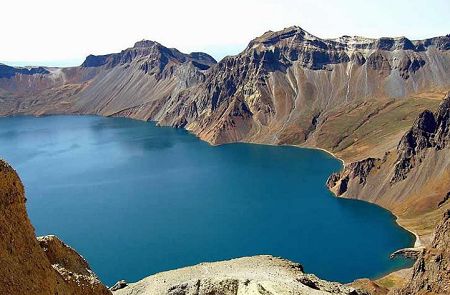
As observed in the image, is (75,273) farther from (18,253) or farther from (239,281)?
(239,281)

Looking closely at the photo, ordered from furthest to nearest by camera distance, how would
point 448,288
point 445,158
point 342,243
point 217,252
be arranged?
A: point 445,158
point 342,243
point 217,252
point 448,288

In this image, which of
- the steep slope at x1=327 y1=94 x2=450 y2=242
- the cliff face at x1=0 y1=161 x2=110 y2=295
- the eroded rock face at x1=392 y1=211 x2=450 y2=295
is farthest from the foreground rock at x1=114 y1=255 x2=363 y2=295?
the steep slope at x1=327 y1=94 x2=450 y2=242

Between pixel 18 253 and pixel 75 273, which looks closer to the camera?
pixel 18 253

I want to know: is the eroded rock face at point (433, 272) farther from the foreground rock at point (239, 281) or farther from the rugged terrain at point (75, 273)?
the foreground rock at point (239, 281)

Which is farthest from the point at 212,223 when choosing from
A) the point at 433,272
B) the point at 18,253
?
the point at 18,253

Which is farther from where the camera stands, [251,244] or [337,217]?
[337,217]

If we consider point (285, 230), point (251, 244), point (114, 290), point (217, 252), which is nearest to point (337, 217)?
point (285, 230)

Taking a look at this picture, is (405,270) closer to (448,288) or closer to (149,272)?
(448,288)
